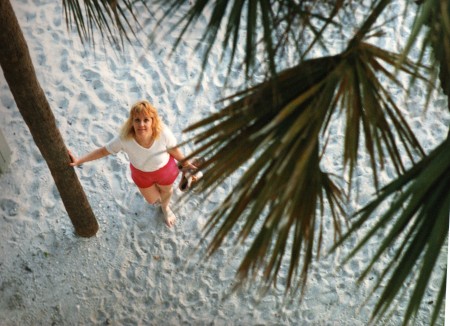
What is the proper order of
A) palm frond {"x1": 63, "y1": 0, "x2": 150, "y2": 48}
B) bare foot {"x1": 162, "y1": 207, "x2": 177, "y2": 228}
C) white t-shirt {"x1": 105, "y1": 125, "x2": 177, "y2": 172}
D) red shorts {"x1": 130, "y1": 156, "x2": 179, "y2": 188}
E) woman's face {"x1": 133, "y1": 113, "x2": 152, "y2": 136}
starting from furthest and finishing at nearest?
bare foot {"x1": 162, "y1": 207, "x2": 177, "y2": 228} → red shorts {"x1": 130, "y1": 156, "x2": 179, "y2": 188} → white t-shirt {"x1": 105, "y1": 125, "x2": 177, "y2": 172} → woman's face {"x1": 133, "y1": 113, "x2": 152, "y2": 136} → palm frond {"x1": 63, "y1": 0, "x2": 150, "y2": 48}

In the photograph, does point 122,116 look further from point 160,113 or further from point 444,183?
point 444,183

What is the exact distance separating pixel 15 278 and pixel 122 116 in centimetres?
114

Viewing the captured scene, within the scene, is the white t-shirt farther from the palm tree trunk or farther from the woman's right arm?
the palm tree trunk

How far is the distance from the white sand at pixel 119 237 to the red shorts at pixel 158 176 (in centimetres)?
29

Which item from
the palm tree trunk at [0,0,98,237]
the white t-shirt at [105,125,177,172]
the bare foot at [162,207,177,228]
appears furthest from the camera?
the bare foot at [162,207,177,228]

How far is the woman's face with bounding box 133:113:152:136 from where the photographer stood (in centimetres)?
340

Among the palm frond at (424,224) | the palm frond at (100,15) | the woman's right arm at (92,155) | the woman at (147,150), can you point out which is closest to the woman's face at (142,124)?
the woman at (147,150)

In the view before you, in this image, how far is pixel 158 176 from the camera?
3.69 metres

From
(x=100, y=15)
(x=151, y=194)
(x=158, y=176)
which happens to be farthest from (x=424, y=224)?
(x=151, y=194)

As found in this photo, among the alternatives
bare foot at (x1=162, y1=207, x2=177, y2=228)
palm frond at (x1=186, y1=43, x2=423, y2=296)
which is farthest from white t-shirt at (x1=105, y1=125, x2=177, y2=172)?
palm frond at (x1=186, y1=43, x2=423, y2=296)

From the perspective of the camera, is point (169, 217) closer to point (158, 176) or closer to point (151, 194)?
point (151, 194)

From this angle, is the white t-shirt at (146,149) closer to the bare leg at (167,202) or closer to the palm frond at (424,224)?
the bare leg at (167,202)

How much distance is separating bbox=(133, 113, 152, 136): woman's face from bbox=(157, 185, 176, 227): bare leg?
465 millimetres

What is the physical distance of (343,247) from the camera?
379 cm
